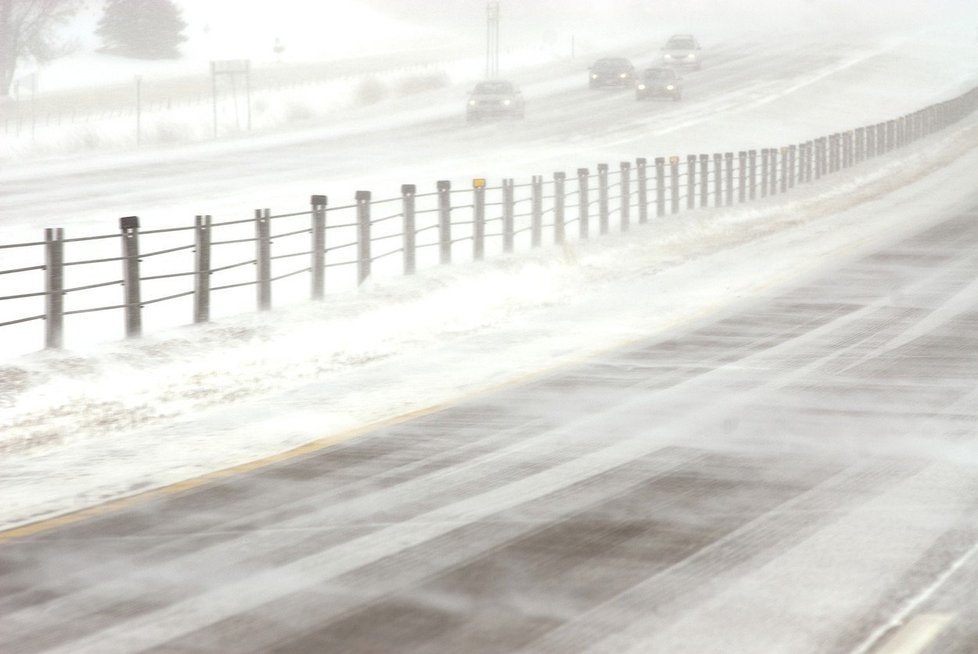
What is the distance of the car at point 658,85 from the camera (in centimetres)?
6038

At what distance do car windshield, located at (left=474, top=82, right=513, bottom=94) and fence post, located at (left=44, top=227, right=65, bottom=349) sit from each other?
138ft

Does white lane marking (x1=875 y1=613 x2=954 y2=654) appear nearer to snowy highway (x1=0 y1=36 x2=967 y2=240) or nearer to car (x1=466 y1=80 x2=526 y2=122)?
snowy highway (x1=0 y1=36 x2=967 y2=240)

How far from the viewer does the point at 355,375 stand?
38.4ft

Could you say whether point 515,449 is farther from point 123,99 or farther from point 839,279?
point 123,99

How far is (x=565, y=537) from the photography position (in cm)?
660


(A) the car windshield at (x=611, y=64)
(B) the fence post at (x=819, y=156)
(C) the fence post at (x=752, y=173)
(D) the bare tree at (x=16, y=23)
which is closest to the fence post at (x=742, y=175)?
(C) the fence post at (x=752, y=173)

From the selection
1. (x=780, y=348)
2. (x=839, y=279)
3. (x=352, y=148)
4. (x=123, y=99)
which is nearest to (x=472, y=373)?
(x=780, y=348)

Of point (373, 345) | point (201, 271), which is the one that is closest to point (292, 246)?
point (201, 271)

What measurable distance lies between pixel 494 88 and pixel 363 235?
3730 cm

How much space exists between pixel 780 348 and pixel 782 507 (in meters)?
5.62

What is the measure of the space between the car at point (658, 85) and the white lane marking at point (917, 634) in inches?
2210

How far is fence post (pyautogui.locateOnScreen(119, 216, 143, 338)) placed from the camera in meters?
13.2

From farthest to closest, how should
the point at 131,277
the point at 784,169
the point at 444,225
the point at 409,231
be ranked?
the point at 784,169, the point at 444,225, the point at 409,231, the point at 131,277

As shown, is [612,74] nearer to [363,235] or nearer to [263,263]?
[363,235]
